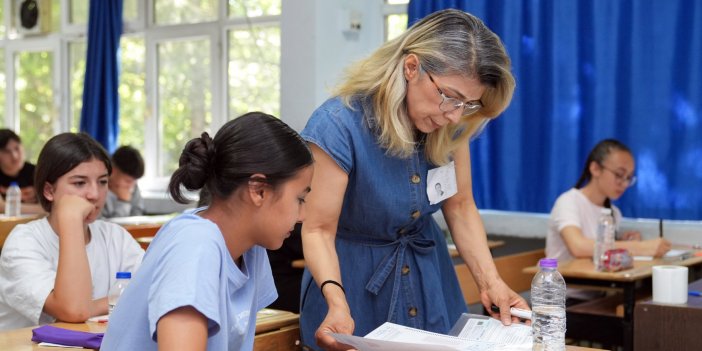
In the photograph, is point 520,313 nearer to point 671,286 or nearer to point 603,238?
point 671,286

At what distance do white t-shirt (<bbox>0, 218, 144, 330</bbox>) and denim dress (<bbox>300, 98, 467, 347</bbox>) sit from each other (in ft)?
2.64

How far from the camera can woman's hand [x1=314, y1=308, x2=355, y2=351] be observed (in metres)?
1.79

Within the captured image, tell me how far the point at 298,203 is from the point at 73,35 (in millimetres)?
7039

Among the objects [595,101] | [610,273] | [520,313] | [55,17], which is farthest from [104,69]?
[520,313]

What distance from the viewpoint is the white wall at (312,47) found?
19.1ft

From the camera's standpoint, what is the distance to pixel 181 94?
7387 mm

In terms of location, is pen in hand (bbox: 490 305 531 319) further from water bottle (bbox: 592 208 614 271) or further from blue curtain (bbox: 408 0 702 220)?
blue curtain (bbox: 408 0 702 220)

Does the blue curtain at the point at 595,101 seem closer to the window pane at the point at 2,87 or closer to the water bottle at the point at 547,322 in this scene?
the water bottle at the point at 547,322

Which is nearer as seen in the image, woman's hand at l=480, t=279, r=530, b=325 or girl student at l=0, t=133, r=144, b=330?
woman's hand at l=480, t=279, r=530, b=325

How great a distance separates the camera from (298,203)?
5.12ft

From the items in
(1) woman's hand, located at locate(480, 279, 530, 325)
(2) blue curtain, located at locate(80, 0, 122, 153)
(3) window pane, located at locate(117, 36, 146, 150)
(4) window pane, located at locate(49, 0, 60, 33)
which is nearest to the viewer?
(1) woman's hand, located at locate(480, 279, 530, 325)

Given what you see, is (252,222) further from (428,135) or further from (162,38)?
(162,38)

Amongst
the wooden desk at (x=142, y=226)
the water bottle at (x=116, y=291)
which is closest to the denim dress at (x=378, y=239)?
the water bottle at (x=116, y=291)

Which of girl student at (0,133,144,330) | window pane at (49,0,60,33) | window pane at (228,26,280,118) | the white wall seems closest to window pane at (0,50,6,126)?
window pane at (49,0,60,33)
